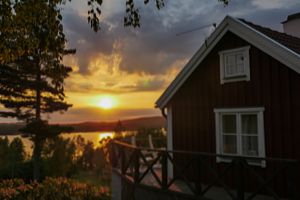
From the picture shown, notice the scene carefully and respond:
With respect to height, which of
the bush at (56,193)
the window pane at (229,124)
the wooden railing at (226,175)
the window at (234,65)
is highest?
the window at (234,65)

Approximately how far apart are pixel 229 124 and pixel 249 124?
A: 722 millimetres

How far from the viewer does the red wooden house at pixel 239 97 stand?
938cm

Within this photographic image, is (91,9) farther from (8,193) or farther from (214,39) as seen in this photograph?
(8,193)

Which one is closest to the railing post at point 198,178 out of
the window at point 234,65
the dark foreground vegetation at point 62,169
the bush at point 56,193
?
the window at point 234,65

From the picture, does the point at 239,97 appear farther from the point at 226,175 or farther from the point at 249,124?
the point at 226,175

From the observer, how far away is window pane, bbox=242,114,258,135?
33.3 ft

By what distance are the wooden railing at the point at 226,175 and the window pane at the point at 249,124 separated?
32.1 inches

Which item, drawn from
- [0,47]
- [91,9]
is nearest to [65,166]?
[0,47]

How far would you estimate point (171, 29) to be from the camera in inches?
456

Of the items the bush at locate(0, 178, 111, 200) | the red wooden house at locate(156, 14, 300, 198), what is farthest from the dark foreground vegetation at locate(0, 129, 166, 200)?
the red wooden house at locate(156, 14, 300, 198)

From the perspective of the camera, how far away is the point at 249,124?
10297 mm

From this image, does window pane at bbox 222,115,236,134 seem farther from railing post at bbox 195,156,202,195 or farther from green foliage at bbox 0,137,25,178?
green foliage at bbox 0,137,25,178

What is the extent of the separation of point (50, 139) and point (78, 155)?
3.25m

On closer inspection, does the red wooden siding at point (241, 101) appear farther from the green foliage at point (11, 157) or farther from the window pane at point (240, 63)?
the green foliage at point (11, 157)
